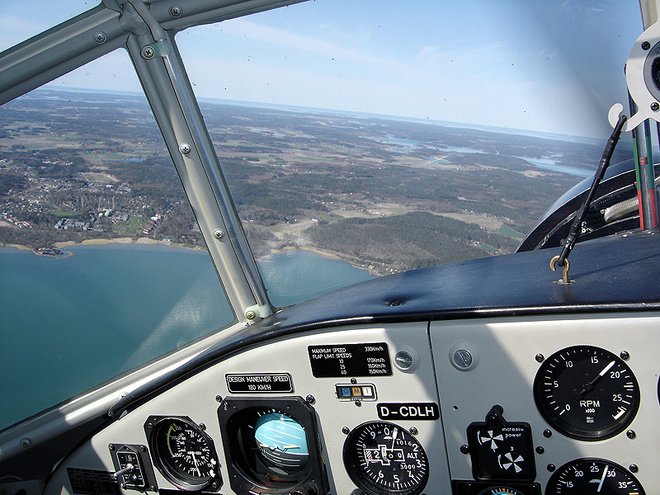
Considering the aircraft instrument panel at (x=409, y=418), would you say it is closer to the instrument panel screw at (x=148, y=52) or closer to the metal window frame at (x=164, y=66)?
the metal window frame at (x=164, y=66)

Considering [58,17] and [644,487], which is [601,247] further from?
[58,17]

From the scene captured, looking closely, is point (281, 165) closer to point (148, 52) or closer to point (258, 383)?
point (148, 52)

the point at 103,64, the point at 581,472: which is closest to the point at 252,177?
the point at 103,64

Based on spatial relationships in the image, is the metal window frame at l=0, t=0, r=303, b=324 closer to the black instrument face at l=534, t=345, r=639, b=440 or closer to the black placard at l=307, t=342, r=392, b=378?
the black placard at l=307, t=342, r=392, b=378

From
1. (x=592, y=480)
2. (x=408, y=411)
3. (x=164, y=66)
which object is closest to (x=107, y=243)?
(x=164, y=66)

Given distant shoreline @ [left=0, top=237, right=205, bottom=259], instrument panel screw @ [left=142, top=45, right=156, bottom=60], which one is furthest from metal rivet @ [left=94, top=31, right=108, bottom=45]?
distant shoreline @ [left=0, top=237, right=205, bottom=259]
